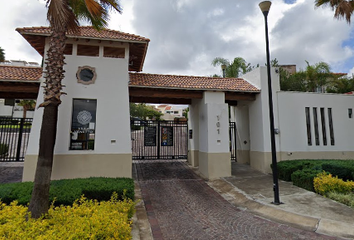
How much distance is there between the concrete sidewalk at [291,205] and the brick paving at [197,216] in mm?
387

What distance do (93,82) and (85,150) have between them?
3134 mm

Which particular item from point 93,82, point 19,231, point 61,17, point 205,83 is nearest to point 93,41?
point 93,82

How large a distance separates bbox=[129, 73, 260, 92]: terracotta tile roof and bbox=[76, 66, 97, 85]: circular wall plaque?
180 centimetres

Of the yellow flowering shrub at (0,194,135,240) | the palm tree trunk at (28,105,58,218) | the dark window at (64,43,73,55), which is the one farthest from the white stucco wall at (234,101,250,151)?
the palm tree trunk at (28,105,58,218)

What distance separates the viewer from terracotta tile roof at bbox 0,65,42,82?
30.1 feet

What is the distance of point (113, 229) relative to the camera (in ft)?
12.9

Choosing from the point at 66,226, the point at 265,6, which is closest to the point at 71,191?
the point at 66,226

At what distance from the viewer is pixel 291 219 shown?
5941 millimetres

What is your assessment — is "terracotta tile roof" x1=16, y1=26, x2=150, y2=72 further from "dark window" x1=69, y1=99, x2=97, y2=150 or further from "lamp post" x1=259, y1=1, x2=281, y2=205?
"lamp post" x1=259, y1=1, x2=281, y2=205

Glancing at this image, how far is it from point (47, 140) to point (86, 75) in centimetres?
551

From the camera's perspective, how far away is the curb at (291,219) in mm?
5207

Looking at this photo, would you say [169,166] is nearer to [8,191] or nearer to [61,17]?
[8,191]

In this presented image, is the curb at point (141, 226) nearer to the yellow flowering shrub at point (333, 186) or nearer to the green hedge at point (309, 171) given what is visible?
the yellow flowering shrub at point (333, 186)

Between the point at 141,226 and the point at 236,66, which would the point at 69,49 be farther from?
the point at 236,66
